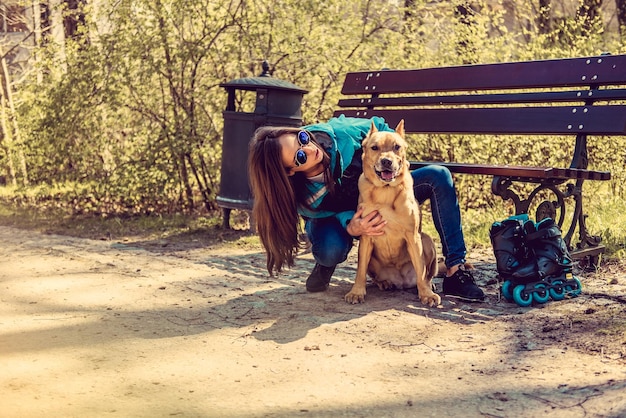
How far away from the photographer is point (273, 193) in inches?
172

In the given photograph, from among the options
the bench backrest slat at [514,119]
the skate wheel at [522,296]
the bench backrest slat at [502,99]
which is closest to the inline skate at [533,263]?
the skate wheel at [522,296]

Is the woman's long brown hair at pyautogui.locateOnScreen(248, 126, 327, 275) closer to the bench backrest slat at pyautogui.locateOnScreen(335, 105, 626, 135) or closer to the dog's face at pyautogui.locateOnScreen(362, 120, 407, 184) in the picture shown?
the dog's face at pyautogui.locateOnScreen(362, 120, 407, 184)

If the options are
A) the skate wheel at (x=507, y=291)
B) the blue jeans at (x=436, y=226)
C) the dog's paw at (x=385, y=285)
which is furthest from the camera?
the dog's paw at (x=385, y=285)

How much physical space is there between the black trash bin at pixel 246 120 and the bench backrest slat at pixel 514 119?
689 mm

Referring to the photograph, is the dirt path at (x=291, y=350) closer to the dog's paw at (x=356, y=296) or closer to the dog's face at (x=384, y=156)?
the dog's paw at (x=356, y=296)

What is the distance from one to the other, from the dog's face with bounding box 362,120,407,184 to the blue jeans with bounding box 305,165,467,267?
0.38 metres

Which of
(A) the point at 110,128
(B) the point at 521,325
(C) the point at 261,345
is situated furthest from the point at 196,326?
(A) the point at 110,128

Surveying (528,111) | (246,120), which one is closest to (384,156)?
(528,111)

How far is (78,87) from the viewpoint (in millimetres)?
8266

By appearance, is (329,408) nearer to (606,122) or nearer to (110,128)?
(606,122)

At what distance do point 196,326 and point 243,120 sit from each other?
3224 mm

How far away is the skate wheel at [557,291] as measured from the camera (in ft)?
14.2

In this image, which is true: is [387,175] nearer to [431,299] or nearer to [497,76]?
[431,299]

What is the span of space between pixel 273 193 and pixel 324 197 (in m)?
0.41
